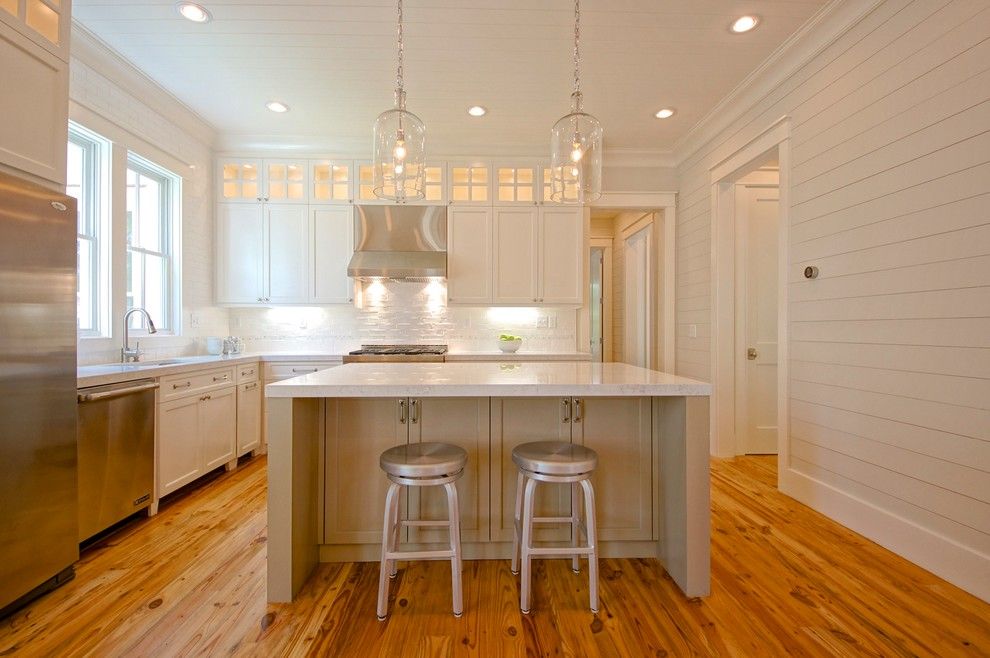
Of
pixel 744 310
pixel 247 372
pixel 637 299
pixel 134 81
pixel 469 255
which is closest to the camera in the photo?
pixel 134 81

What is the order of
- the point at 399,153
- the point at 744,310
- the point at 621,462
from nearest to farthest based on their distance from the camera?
1. the point at 399,153
2. the point at 621,462
3. the point at 744,310

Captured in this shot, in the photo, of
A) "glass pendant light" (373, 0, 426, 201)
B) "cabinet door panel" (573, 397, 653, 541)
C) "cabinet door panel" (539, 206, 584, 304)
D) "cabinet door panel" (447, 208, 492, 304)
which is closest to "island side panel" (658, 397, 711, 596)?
"cabinet door panel" (573, 397, 653, 541)

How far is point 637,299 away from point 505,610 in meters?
4.22

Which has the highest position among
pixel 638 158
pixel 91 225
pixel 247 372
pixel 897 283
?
pixel 638 158

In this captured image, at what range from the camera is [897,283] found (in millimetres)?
2174

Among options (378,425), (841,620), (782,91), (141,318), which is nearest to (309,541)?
(378,425)

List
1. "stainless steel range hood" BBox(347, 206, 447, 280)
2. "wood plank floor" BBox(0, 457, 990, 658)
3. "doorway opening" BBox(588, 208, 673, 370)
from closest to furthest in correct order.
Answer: "wood plank floor" BBox(0, 457, 990, 658)
"stainless steel range hood" BBox(347, 206, 447, 280)
"doorway opening" BBox(588, 208, 673, 370)

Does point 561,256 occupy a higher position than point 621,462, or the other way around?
point 561,256

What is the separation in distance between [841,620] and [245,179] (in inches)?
208

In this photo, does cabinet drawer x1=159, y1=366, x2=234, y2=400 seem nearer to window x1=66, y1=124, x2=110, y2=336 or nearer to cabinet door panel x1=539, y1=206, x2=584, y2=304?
window x1=66, y1=124, x2=110, y2=336

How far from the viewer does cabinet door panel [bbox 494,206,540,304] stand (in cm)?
436

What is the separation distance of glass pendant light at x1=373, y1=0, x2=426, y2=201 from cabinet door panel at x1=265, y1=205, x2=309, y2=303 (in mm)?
2534

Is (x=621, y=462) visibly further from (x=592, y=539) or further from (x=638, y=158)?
(x=638, y=158)

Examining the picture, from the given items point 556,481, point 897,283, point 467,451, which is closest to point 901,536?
point 897,283
